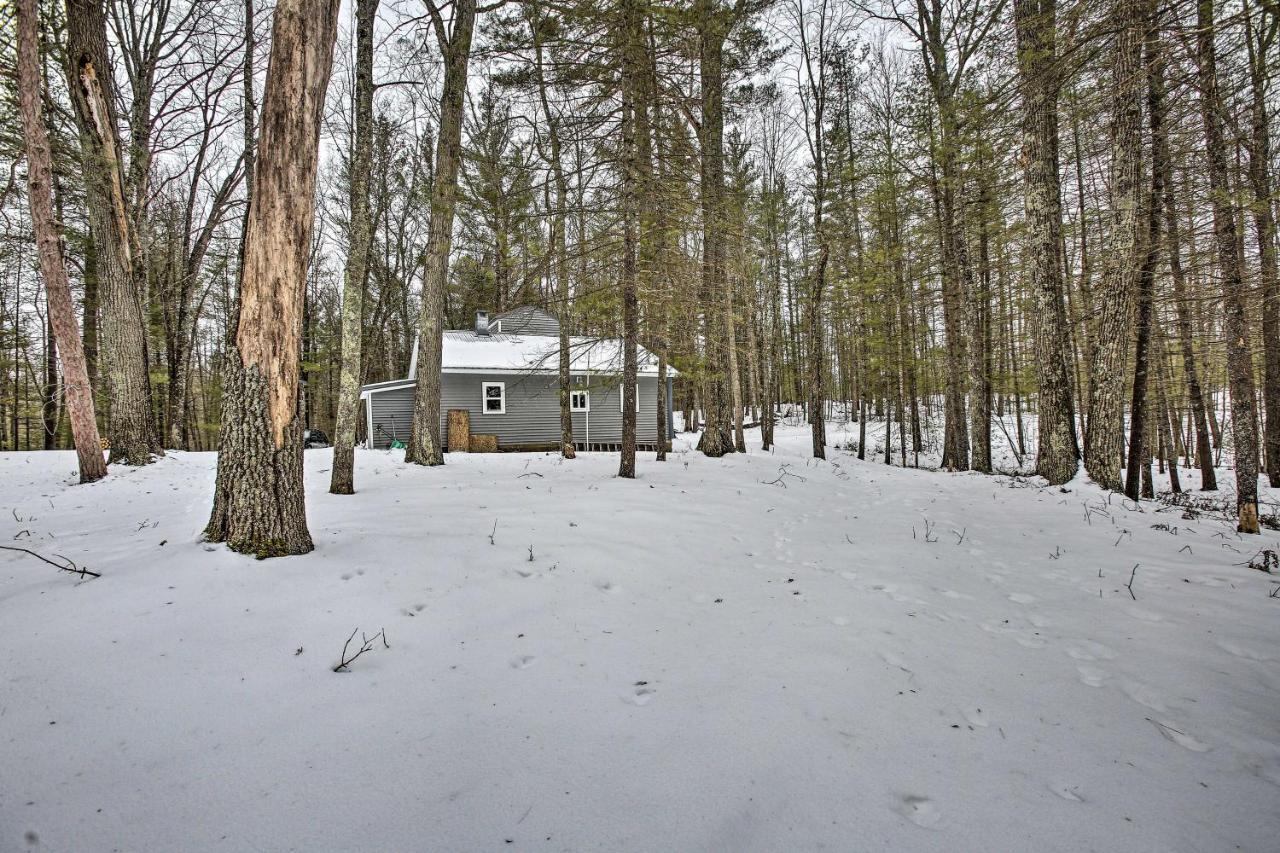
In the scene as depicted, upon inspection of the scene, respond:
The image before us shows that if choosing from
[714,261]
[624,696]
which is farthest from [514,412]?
[624,696]

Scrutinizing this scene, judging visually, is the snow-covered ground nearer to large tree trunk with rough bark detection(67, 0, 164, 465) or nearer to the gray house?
large tree trunk with rough bark detection(67, 0, 164, 465)

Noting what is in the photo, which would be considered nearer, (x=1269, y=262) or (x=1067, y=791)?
(x=1067, y=791)

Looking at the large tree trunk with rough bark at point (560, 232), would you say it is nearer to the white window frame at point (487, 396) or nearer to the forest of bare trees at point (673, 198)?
the forest of bare trees at point (673, 198)

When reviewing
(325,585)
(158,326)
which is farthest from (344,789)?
(158,326)

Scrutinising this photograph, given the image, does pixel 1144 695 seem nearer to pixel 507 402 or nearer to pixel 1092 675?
pixel 1092 675

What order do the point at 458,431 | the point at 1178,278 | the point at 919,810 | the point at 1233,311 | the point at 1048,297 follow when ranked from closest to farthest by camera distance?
the point at 919,810 < the point at 1233,311 < the point at 1048,297 < the point at 1178,278 < the point at 458,431

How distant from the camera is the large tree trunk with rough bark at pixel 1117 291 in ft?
20.0

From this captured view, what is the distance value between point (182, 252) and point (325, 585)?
19311 millimetres

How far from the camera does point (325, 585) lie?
9.57 ft

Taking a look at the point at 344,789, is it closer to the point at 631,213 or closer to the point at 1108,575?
the point at 1108,575

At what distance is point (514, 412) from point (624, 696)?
15.4 metres

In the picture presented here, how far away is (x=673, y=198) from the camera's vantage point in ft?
22.2

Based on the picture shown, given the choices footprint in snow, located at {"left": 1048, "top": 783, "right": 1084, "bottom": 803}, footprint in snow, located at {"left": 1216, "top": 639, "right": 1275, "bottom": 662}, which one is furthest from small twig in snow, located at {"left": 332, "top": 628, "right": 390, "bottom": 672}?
footprint in snow, located at {"left": 1216, "top": 639, "right": 1275, "bottom": 662}

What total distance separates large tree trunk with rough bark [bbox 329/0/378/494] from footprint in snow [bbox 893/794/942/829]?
6.34m
